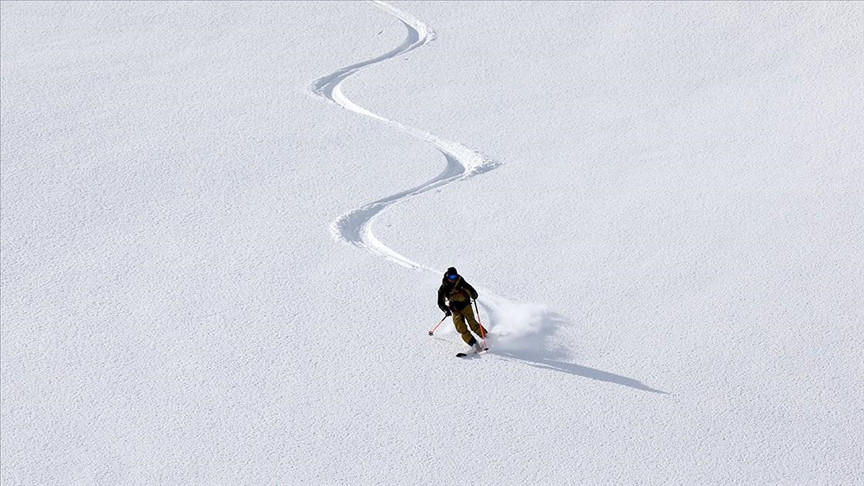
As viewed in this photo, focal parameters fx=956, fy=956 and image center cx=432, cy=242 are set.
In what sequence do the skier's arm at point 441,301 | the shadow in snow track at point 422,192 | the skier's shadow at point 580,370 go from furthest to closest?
the shadow in snow track at point 422,192
the skier's arm at point 441,301
the skier's shadow at point 580,370

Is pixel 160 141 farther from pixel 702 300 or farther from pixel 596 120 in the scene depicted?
pixel 702 300

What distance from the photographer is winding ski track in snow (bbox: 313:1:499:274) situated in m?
12.0

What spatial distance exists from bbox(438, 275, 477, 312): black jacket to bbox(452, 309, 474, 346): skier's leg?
7 cm

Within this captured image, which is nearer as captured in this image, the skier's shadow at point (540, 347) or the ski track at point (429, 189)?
the skier's shadow at point (540, 347)

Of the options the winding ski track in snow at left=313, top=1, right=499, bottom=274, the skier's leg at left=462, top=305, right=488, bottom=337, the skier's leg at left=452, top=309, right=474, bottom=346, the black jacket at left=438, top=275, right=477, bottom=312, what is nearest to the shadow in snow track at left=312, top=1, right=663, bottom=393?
the winding ski track in snow at left=313, top=1, right=499, bottom=274

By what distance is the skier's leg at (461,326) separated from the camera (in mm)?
9672

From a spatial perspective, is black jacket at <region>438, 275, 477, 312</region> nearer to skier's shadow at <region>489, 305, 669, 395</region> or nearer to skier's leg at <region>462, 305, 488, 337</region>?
skier's leg at <region>462, 305, 488, 337</region>

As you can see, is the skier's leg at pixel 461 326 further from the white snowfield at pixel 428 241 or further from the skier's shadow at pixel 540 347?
the skier's shadow at pixel 540 347

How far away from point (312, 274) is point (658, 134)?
6122 mm

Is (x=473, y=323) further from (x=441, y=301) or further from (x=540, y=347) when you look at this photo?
(x=540, y=347)

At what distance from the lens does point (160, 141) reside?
14.3 metres

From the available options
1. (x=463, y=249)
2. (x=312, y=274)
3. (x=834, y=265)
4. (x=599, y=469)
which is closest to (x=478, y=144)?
(x=463, y=249)

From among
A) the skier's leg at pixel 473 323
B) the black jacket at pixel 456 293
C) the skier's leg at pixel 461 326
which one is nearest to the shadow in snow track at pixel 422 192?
the skier's leg at pixel 473 323

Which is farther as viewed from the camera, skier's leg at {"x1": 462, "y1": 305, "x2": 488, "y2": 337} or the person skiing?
skier's leg at {"x1": 462, "y1": 305, "x2": 488, "y2": 337}
